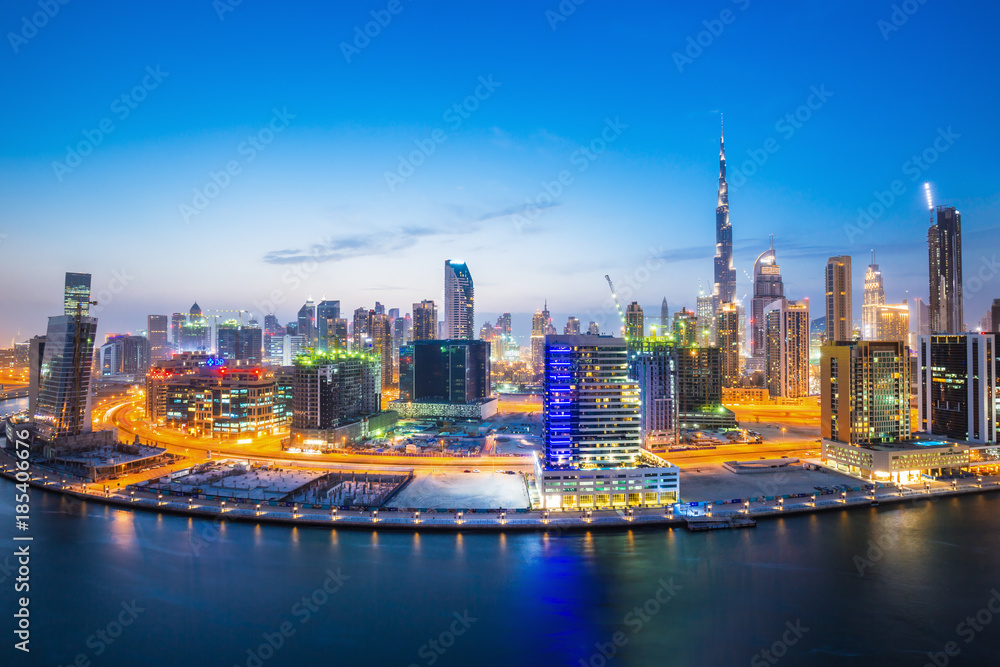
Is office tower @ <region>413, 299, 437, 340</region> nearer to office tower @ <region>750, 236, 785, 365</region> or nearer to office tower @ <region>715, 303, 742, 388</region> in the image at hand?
office tower @ <region>715, 303, 742, 388</region>

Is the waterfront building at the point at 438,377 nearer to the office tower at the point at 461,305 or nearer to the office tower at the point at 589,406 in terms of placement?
the office tower at the point at 589,406

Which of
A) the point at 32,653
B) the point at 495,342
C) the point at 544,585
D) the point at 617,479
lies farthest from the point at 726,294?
the point at 32,653

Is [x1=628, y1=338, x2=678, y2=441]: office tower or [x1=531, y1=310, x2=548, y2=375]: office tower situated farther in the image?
[x1=531, y1=310, x2=548, y2=375]: office tower

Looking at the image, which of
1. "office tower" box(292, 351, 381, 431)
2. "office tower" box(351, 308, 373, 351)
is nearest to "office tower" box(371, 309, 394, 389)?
"office tower" box(351, 308, 373, 351)

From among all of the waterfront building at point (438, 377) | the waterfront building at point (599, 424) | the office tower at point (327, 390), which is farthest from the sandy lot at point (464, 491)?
the waterfront building at point (438, 377)

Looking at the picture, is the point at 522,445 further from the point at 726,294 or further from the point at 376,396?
the point at 726,294

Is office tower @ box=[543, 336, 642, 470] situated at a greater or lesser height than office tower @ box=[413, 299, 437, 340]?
lesser

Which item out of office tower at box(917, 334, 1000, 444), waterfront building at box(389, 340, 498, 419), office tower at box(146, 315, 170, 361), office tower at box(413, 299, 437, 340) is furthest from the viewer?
office tower at box(146, 315, 170, 361)
